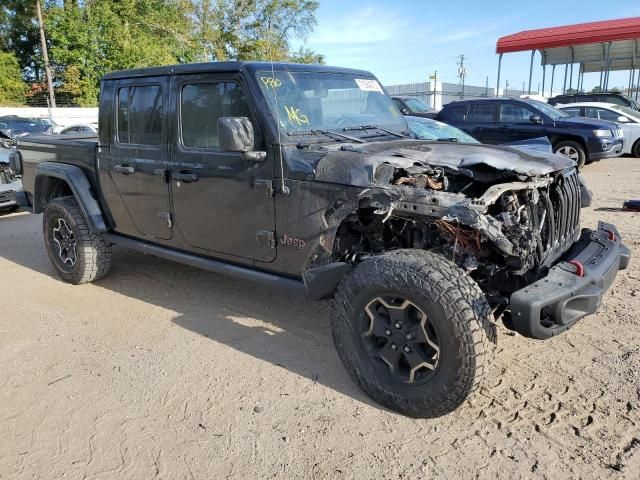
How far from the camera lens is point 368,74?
4.52 metres

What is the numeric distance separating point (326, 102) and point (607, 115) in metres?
12.2

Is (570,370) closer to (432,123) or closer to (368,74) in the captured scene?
(368,74)

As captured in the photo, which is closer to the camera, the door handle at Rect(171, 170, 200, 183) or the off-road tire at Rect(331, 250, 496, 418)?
the off-road tire at Rect(331, 250, 496, 418)

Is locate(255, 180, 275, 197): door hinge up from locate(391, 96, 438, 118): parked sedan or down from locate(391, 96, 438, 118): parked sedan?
down

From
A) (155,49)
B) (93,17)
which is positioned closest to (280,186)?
(155,49)

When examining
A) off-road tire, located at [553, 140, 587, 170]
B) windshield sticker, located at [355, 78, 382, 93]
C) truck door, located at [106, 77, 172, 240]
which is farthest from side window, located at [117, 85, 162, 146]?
off-road tire, located at [553, 140, 587, 170]

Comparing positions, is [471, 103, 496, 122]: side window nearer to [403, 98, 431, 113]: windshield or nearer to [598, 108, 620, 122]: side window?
[403, 98, 431, 113]: windshield

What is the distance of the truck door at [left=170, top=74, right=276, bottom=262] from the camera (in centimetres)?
359

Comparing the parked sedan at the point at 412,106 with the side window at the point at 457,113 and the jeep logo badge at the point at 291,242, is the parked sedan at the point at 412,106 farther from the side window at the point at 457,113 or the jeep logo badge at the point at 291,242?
the jeep logo badge at the point at 291,242

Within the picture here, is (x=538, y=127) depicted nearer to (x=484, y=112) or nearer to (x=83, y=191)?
(x=484, y=112)

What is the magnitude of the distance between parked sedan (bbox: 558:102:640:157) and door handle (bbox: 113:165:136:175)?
12.2m

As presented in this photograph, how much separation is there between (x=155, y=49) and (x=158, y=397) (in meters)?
26.4

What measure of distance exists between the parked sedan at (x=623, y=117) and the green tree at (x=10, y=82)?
28147mm

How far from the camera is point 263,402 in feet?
10.4
